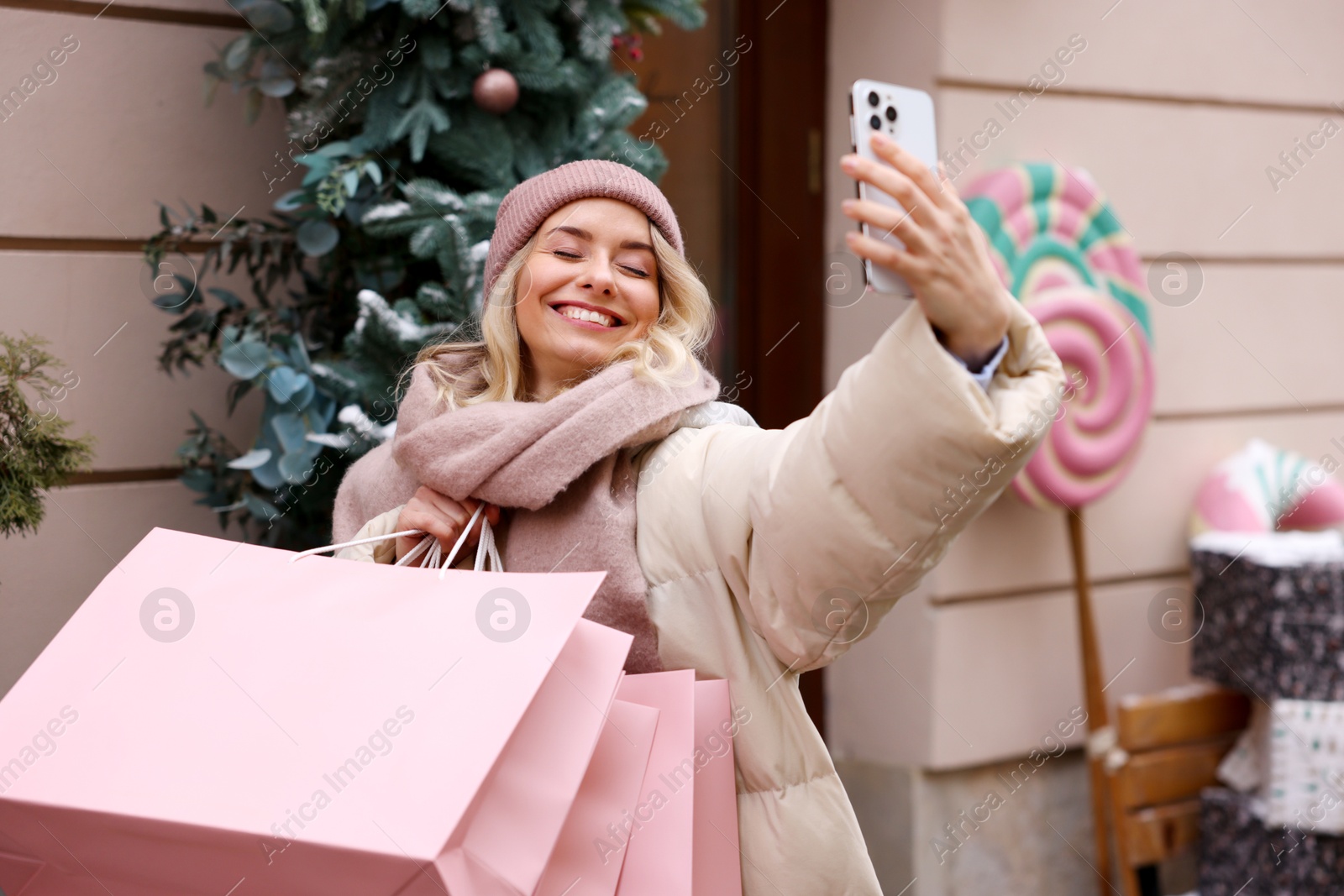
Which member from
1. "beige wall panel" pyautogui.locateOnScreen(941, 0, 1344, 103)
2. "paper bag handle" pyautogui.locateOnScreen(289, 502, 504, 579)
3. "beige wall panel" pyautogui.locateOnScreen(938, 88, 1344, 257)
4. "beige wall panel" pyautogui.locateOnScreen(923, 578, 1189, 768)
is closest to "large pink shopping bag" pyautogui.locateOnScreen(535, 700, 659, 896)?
"paper bag handle" pyautogui.locateOnScreen(289, 502, 504, 579)

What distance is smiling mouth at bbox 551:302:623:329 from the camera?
165cm

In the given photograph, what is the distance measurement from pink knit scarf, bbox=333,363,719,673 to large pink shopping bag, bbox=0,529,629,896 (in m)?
0.19

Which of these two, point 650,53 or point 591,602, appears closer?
point 591,602

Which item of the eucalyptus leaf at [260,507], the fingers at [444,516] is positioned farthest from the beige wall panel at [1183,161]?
the fingers at [444,516]

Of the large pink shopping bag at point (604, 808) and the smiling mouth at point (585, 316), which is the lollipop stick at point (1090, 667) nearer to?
the smiling mouth at point (585, 316)

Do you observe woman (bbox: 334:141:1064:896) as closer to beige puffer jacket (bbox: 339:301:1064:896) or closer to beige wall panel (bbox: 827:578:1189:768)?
beige puffer jacket (bbox: 339:301:1064:896)

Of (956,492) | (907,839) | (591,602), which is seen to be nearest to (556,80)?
(591,602)

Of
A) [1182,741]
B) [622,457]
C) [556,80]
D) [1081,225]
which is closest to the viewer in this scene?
[622,457]

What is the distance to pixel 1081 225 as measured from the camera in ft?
10.7

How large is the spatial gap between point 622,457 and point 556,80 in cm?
114

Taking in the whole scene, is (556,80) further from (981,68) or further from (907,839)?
(907,839)

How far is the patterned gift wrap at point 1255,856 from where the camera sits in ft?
10.3

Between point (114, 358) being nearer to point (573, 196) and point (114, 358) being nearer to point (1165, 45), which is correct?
point (573, 196)

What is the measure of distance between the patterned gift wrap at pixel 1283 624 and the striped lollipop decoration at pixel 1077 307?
1.51 ft
